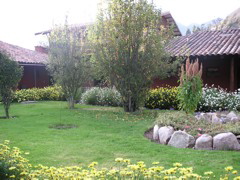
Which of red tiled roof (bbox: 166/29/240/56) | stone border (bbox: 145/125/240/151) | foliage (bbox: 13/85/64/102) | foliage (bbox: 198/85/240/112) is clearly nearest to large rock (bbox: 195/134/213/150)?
stone border (bbox: 145/125/240/151)

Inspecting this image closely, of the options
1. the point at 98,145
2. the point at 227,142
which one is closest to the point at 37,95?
the point at 98,145

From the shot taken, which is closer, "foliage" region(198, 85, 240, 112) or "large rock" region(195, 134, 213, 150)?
"large rock" region(195, 134, 213, 150)

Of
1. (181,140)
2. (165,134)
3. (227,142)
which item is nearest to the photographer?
(227,142)

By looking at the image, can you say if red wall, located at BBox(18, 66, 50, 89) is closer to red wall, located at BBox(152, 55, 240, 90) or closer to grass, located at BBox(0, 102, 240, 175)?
grass, located at BBox(0, 102, 240, 175)

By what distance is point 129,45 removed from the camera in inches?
466

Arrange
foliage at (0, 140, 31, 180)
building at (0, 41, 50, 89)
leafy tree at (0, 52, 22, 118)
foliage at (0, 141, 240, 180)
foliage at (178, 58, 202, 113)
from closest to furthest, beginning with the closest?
foliage at (0, 141, 240, 180) < foliage at (0, 140, 31, 180) < foliage at (178, 58, 202, 113) < leafy tree at (0, 52, 22, 118) < building at (0, 41, 50, 89)

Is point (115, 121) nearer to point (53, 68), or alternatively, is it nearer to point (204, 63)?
point (53, 68)

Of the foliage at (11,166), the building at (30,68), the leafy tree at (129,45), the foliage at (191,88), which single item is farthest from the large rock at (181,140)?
the building at (30,68)

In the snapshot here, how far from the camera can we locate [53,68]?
1437 centimetres

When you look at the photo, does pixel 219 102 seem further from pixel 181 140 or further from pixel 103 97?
pixel 181 140

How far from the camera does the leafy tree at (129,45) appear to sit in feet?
38.3

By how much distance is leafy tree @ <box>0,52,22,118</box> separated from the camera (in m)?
10.9

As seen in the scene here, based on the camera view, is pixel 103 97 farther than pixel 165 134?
Yes

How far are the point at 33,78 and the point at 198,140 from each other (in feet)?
63.0
